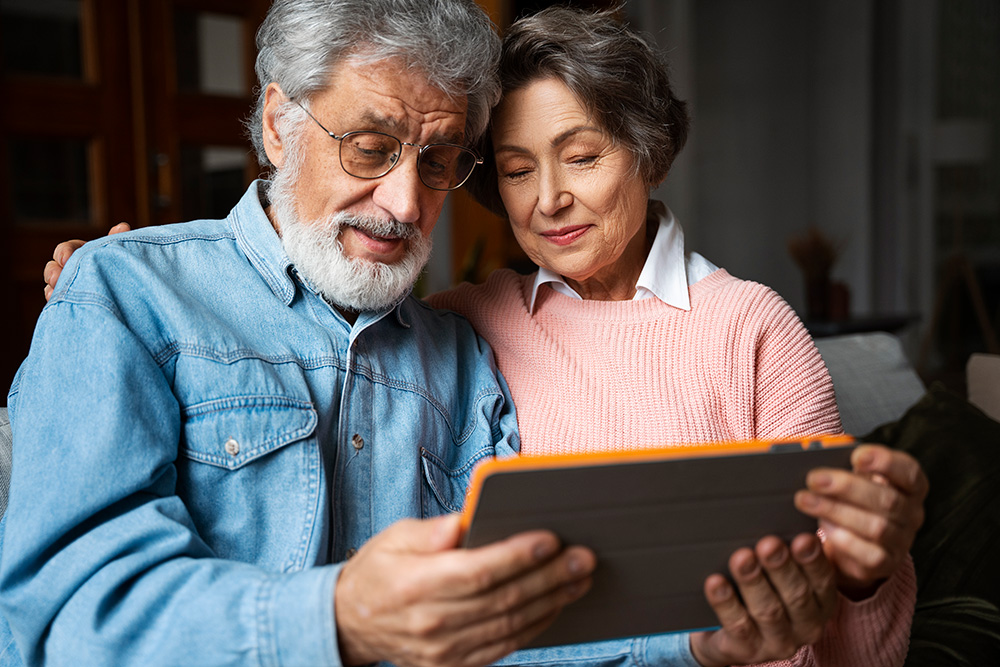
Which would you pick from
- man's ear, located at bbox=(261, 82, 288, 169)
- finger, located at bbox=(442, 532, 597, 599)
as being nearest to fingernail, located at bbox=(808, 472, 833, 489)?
finger, located at bbox=(442, 532, 597, 599)

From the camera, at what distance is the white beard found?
4.02 ft

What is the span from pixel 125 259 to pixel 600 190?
2.33 ft

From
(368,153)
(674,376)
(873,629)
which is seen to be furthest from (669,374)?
(368,153)

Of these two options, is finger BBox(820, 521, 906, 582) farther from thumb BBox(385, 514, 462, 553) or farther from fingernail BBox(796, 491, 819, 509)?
thumb BBox(385, 514, 462, 553)

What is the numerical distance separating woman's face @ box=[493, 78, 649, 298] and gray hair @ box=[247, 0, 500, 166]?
11 centimetres

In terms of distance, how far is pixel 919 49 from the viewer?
20.5ft

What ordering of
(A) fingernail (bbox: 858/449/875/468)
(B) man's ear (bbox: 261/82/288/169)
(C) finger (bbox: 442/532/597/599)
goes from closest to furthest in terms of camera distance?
1. (C) finger (bbox: 442/532/597/599)
2. (A) fingernail (bbox: 858/449/875/468)
3. (B) man's ear (bbox: 261/82/288/169)

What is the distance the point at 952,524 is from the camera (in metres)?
1.75

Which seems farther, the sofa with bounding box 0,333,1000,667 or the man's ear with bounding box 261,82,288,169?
the sofa with bounding box 0,333,1000,667

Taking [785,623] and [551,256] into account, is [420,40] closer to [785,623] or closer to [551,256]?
[551,256]

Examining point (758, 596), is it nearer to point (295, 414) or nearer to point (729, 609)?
point (729, 609)

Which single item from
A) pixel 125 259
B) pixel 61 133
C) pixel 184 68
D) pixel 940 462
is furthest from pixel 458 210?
pixel 125 259

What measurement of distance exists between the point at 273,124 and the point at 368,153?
200 millimetres

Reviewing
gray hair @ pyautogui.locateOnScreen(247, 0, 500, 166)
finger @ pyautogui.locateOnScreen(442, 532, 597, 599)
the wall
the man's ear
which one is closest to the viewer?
finger @ pyautogui.locateOnScreen(442, 532, 597, 599)
